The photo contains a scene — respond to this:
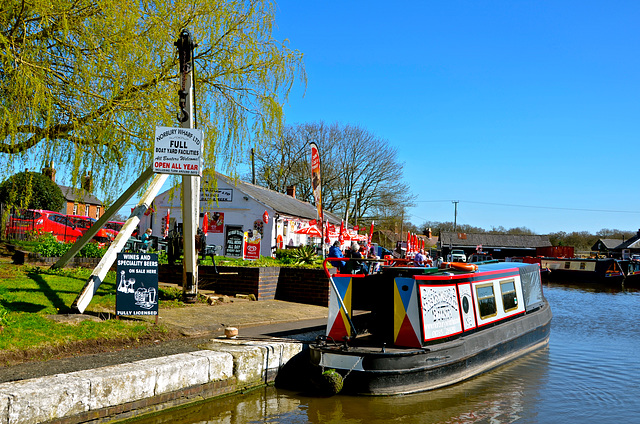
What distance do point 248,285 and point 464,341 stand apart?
6238 mm

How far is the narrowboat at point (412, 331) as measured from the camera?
7.96 m

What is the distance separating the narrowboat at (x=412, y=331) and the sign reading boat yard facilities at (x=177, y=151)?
9.90ft

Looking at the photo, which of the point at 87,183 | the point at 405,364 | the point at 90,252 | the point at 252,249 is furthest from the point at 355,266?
the point at 90,252

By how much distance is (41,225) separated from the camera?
74.1 feet

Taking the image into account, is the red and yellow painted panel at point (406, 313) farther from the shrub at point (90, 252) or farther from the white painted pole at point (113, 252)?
the shrub at point (90, 252)

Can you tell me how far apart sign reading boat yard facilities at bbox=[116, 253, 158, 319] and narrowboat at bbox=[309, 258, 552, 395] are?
298cm

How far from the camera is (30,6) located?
757cm

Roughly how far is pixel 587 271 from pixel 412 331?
4520cm

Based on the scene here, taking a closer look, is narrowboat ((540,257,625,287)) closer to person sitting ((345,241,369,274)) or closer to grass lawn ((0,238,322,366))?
person sitting ((345,241,369,274))

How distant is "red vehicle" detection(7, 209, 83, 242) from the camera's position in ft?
63.6

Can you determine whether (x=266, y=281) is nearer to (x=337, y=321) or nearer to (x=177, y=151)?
(x=337, y=321)

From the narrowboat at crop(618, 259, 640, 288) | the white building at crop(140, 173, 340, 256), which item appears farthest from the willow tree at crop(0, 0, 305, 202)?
the narrowboat at crop(618, 259, 640, 288)

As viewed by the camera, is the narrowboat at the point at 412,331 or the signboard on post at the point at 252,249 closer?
the narrowboat at the point at 412,331

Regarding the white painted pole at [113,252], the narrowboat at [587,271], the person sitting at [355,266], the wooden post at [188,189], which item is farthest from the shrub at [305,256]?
the narrowboat at [587,271]
